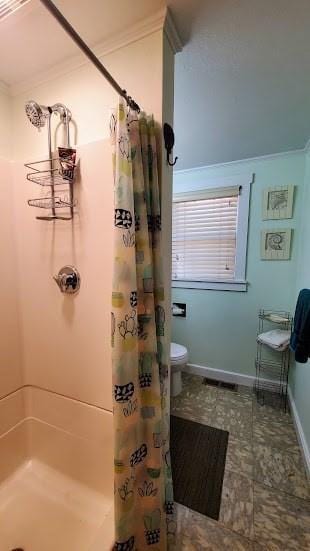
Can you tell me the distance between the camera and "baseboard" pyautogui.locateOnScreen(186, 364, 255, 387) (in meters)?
2.47

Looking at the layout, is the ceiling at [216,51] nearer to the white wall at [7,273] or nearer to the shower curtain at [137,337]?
the white wall at [7,273]

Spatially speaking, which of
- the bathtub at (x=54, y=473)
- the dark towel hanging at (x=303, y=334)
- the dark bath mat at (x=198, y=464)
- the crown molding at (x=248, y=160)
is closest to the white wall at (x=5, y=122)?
the bathtub at (x=54, y=473)

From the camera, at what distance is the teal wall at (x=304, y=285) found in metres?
1.67

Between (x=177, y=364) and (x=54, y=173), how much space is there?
1789 mm

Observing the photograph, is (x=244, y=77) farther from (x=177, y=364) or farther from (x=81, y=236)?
(x=177, y=364)

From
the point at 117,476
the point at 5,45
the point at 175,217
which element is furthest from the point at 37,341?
the point at 175,217

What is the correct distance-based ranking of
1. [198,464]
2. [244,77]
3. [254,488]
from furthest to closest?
[198,464]
[254,488]
[244,77]

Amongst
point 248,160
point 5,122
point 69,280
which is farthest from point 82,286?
point 248,160

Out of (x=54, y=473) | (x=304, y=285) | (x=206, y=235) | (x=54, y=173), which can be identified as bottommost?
(x=54, y=473)

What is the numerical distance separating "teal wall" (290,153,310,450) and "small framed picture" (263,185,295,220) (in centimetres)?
11

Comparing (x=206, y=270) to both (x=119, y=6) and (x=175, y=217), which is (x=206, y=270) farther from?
(x=119, y=6)

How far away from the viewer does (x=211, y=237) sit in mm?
2531

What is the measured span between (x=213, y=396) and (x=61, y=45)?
9.21 ft

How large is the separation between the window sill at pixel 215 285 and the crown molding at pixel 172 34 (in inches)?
75.4
